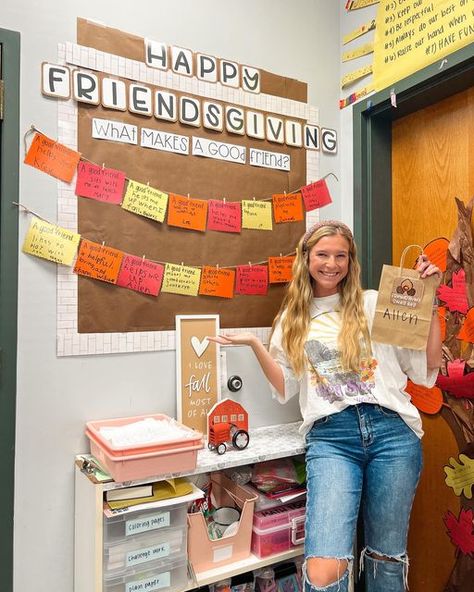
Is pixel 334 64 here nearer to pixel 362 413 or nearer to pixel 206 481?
pixel 362 413

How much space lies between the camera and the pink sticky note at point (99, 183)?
151 centimetres

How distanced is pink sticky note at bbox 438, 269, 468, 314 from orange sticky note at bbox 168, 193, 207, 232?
915mm

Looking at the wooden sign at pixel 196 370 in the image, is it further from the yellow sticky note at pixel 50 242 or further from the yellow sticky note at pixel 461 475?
the yellow sticky note at pixel 461 475

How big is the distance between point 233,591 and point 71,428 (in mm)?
741

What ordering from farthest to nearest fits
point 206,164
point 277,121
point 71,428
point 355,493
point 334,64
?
point 334,64 < point 277,121 < point 206,164 < point 71,428 < point 355,493

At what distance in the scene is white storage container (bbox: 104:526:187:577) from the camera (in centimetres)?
129

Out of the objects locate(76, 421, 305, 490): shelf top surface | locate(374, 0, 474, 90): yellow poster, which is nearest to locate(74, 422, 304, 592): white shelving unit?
locate(76, 421, 305, 490): shelf top surface

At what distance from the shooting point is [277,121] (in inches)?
74.0

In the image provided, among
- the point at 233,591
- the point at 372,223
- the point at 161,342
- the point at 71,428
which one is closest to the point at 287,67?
the point at 372,223

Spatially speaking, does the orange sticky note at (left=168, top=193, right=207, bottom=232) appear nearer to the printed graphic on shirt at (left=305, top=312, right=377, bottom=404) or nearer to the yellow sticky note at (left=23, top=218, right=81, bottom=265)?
the yellow sticky note at (left=23, top=218, right=81, bottom=265)

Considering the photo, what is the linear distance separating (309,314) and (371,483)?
567 millimetres

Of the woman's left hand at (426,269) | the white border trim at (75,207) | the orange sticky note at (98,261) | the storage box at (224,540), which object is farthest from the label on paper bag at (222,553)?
the woman's left hand at (426,269)

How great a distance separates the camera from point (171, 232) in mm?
1661

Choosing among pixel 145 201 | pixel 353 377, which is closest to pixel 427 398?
pixel 353 377
